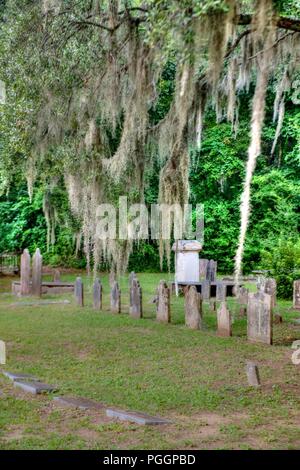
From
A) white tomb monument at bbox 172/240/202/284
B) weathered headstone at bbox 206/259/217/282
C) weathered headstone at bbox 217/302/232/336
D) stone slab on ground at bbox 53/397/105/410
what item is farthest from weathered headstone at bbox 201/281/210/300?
stone slab on ground at bbox 53/397/105/410

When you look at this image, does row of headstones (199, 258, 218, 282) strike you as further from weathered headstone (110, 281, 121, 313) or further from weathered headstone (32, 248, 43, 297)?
weathered headstone (110, 281, 121, 313)

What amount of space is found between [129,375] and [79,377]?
632 mm

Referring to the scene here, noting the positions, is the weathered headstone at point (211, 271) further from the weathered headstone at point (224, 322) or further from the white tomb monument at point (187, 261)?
the weathered headstone at point (224, 322)

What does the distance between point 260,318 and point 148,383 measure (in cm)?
323

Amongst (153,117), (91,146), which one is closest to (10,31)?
(91,146)

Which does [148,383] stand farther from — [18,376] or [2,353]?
[2,353]

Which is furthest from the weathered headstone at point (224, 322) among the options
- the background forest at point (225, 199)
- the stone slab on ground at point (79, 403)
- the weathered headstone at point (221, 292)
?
the background forest at point (225, 199)

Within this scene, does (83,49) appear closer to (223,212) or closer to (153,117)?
(153,117)

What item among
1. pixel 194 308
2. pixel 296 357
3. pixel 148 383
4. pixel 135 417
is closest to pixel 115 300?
pixel 194 308

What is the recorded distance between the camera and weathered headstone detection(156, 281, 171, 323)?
12.2 meters

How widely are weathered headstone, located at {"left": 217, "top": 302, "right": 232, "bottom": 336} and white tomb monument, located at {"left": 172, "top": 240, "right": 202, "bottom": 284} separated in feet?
20.3

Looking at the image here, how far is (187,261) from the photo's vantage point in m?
17.0

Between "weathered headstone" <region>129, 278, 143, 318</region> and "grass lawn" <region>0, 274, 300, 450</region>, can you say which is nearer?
"grass lawn" <region>0, 274, 300, 450</region>

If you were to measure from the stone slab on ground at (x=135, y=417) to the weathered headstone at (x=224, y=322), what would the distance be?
4.72m
